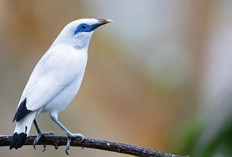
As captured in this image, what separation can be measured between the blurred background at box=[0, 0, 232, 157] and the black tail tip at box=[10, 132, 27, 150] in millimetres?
2860

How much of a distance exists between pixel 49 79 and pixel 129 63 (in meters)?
2.92

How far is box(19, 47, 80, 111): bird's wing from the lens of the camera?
240cm

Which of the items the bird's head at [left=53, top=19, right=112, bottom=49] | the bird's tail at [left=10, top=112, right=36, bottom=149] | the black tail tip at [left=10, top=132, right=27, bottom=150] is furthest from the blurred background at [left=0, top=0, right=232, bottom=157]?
the black tail tip at [left=10, top=132, right=27, bottom=150]

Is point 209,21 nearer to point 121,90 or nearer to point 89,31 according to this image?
point 121,90

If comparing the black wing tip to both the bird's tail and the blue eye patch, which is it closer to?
the bird's tail

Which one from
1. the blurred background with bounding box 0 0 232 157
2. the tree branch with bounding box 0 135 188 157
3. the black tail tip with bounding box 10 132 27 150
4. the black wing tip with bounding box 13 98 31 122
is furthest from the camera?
the blurred background with bounding box 0 0 232 157

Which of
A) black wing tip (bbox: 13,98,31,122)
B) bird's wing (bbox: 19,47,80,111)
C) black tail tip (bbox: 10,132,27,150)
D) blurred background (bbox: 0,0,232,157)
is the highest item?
bird's wing (bbox: 19,47,80,111)

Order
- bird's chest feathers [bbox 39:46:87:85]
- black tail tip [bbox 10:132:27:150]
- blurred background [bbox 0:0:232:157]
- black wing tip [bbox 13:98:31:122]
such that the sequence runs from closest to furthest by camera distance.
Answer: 1. black tail tip [bbox 10:132:27:150]
2. black wing tip [bbox 13:98:31:122]
3. bird's chest feathers [bbox 39:46:87:85]
4. blurred background [bbox 0:0:232:157]

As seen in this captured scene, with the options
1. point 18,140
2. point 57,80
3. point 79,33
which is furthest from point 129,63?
point 18,140

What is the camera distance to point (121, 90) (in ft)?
17.5

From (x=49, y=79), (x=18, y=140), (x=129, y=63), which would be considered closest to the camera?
(x=18, y=140)

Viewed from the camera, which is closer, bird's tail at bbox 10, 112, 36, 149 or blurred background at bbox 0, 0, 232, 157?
bird's tail at bbox 10, 112, 36, 149

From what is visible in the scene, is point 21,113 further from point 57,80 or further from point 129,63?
point 129,63

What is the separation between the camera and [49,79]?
8.18ft
